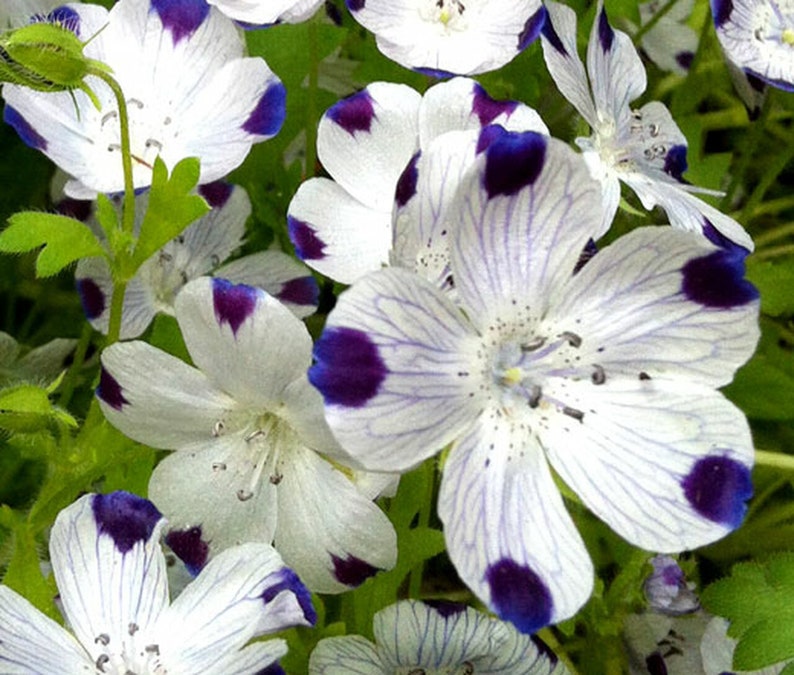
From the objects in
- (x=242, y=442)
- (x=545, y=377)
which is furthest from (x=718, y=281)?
(x=242, y=442)

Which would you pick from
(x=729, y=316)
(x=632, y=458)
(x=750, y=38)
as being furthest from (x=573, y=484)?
(x=750, y=38)

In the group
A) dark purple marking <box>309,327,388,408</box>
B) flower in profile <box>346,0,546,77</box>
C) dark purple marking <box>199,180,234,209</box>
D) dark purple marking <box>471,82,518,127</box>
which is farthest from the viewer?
dark purple marking <box>199,180,234,209</box>

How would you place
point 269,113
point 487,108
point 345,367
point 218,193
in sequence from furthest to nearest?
point 218,193 → point 269,113 → point 487,108 → point 345,367

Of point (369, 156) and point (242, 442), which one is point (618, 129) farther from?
point (242, 442)

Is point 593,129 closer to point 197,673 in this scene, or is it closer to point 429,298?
point 429,298

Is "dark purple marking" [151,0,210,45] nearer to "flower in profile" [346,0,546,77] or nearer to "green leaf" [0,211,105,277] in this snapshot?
"flower in profile" [346,0,546,77]

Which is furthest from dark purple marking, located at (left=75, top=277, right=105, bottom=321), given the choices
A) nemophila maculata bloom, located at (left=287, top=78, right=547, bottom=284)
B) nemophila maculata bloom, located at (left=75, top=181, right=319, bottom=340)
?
nemophila maculata bloom, located at (left=287, top=78, right=547, bottom=284)

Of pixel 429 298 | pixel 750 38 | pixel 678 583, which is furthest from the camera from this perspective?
pixel 750 38
